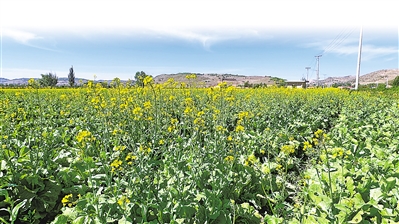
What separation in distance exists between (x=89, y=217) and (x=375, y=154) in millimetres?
3543

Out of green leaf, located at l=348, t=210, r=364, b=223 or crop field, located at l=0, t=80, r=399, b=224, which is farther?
crop field, located at l=0, t=80, r=399, b=224

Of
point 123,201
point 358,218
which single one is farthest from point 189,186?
point 358,218

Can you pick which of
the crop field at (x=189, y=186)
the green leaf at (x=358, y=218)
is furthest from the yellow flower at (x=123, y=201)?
the green leaf at (x=358, y=218)

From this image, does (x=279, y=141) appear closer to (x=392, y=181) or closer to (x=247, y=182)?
(x=247, y=182)

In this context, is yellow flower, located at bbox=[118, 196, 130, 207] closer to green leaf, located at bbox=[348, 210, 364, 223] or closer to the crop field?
the crop field

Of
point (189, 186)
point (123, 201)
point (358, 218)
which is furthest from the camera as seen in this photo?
point (189, 186)

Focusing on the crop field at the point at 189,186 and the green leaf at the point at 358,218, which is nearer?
the green leaf at the point at 358,218

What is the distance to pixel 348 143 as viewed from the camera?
4375 mm

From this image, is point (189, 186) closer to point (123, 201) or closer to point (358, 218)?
point (123, 201)

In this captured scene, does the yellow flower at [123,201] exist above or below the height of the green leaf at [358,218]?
above

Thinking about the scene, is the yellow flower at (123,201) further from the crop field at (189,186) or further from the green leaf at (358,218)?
the green leaf at (358,218)

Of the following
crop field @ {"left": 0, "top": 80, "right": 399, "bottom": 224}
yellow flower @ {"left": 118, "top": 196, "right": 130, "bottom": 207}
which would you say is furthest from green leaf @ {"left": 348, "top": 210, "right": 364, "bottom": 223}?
yellow flower @ {"left": 118, "top": 196, "right": 130, "bottom": 207}

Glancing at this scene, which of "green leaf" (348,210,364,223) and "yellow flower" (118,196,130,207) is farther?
"yellow flower" (118,196,130,207)

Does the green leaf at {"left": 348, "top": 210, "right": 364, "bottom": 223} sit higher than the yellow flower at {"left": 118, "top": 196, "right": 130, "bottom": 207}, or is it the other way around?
the yellow flower at {"left": 118, "top": 196, "right": 130, "bottom": 207}
